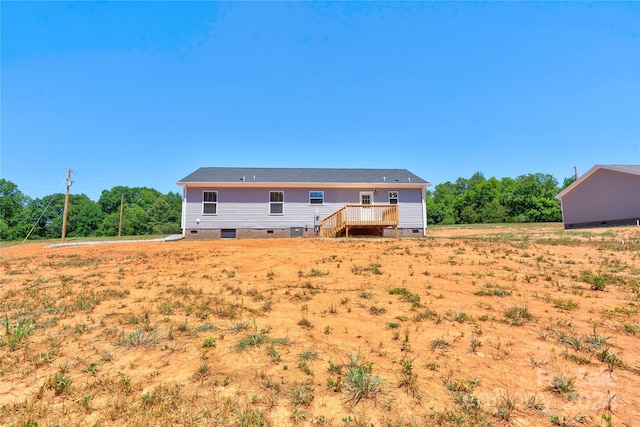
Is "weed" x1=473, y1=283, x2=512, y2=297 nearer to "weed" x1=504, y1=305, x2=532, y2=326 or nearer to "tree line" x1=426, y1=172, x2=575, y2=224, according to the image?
"weed" x1=504, y1=305, x2=532, y2=326

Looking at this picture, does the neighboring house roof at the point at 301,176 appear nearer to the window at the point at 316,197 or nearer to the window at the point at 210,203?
the window at the point at 316,197

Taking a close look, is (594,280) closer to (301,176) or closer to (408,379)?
(408,379)

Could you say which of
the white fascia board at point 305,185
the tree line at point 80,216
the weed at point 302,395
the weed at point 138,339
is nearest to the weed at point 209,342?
the weed at point 138,339

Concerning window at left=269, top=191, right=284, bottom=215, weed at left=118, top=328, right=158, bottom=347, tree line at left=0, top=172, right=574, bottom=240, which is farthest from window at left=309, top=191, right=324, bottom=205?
tree line at left=0, top=172, right=574, bottom=240

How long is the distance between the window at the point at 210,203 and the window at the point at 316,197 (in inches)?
222

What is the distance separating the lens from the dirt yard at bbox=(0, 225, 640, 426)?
219 cm

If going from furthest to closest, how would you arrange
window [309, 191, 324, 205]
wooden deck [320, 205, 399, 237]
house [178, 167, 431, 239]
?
window [309, 191, 324, 205] → house [178, 167, 431, 239] → wooden deck [320, 205, 399, 237]

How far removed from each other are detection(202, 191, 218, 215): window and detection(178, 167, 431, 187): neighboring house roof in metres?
0.84

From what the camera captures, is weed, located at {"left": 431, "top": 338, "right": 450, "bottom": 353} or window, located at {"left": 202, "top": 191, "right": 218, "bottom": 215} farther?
window, located at {"left": 202, "top": 191, "right": 218, "bottom": 215}

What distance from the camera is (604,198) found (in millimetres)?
19656

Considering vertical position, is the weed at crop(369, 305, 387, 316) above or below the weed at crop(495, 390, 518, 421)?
above

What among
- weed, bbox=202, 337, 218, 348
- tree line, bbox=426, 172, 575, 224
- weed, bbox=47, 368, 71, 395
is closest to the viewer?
weed, bbox=47, 368, 71, 395

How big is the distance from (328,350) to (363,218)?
42.6 feet

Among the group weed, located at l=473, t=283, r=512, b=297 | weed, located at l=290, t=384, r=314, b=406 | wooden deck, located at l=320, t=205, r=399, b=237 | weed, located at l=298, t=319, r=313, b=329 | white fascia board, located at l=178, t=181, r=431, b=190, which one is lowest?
weed, located at l=290, t=384, r=314, b=406
